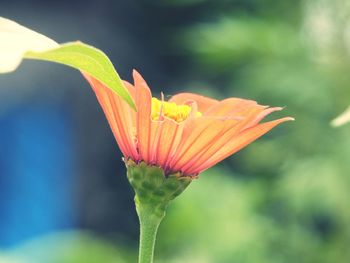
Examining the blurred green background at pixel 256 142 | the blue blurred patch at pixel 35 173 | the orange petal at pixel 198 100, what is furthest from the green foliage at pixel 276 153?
the orange petal at pixel 198 100

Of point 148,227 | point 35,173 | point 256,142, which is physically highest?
point 256,142

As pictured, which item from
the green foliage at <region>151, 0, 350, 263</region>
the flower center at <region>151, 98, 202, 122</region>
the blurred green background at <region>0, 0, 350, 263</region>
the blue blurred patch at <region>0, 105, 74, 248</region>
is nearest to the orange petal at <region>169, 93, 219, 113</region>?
the flower center at <region>151, 98, 202, 122</region>

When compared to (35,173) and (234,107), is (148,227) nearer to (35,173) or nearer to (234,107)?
(234,107)

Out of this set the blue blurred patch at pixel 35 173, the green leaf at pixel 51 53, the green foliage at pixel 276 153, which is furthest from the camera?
the blue blurred patch at pixel 35 173

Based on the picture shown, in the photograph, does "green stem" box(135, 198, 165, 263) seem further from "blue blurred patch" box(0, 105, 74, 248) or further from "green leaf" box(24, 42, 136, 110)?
"blue blurred patch" box(0, 105, 74, 248)

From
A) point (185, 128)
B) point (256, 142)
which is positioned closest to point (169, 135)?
point (185, 128)

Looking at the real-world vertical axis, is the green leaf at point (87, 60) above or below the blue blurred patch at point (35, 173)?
below

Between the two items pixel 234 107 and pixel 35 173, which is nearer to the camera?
pixel 234 107

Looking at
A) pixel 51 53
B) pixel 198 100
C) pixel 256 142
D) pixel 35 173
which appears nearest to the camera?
pixel 51 53

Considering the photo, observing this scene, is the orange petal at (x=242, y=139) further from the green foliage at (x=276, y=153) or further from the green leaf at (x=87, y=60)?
the green foliage at (x=276, y=153)
